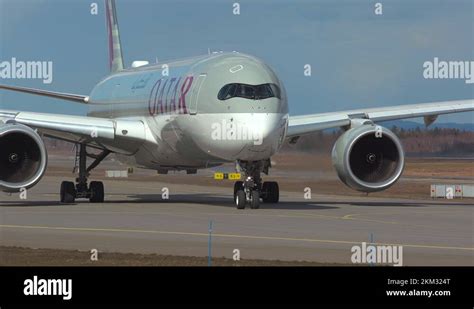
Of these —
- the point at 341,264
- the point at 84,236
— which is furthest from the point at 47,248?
the point at 341,264

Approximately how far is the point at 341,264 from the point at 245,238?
5.35 metres

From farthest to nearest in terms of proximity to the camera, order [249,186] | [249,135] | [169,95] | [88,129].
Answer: [169,95], [88,129], [249,186], [249,135]

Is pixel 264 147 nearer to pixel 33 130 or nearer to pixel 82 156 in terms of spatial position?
pixel 33 130

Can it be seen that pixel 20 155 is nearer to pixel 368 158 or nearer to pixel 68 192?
pixel 68 192

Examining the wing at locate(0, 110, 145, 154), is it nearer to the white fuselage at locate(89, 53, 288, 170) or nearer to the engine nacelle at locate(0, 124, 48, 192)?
the white fuselage at locate(89, 53, 288, 170)

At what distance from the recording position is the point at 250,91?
33.1 metres

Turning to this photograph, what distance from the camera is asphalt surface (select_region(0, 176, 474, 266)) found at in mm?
21750

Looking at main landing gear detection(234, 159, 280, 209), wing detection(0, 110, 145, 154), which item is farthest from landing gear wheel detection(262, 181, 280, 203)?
wing detection(0, 110, 145, 154)

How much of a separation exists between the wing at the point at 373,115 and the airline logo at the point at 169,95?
4081 mm

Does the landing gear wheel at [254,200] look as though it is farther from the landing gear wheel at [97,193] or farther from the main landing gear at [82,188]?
the landing gear wheel at [97,193]

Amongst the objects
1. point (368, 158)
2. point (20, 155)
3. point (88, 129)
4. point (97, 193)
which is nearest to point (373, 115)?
point (368, 158)

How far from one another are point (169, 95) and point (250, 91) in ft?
17.0

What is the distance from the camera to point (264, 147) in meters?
32.6
